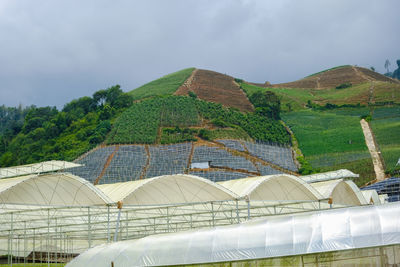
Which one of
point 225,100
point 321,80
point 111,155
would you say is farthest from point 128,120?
point 321,80

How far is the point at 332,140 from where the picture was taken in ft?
346

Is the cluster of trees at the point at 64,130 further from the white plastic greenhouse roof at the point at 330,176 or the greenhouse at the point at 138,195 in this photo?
the greenhouse at the point at 138,195

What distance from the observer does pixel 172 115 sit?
107 metres

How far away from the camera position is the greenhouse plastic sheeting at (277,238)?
16.5 meters

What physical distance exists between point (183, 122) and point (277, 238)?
8683cm

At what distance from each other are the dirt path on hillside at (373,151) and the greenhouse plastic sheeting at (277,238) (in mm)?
67883

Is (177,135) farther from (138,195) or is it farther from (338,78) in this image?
(338,78)

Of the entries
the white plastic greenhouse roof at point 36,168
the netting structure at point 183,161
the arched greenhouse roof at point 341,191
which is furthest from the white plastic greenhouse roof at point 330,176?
the white plastic greenhouse roof at point 36,168

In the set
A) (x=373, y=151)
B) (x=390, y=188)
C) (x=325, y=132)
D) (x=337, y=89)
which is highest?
(x=337, y=89)

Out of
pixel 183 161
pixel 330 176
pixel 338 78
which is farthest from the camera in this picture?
pixel 338 78

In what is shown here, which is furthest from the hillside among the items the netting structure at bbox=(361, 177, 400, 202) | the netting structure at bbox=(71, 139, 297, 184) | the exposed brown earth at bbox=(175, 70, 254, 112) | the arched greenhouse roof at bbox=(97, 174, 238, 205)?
the arched greenhouse roof at bbox=(97, 174, 238, 205)

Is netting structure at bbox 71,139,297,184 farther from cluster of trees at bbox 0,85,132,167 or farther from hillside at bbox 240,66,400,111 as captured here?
hillside at bbox 240,66,400,111

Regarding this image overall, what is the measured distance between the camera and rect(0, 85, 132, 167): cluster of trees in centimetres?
9756

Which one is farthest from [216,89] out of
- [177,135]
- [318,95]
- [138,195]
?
[138,195]
